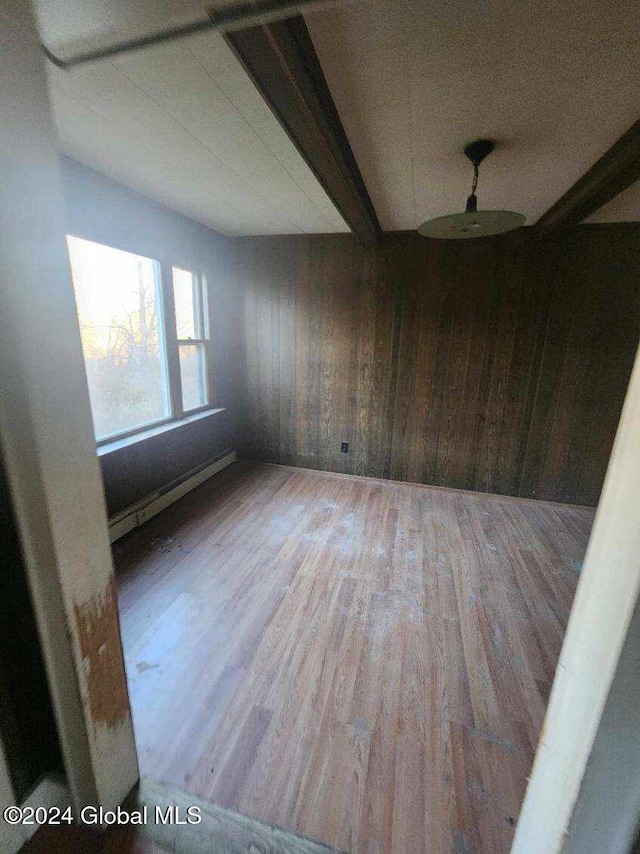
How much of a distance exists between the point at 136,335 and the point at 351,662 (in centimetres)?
253

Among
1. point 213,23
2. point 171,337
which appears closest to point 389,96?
point 213,23

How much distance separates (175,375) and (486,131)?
2635mm

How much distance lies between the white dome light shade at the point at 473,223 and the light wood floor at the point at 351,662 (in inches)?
78.5

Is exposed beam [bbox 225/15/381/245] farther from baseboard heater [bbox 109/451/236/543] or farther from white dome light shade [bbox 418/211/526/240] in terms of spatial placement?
baseboard heater [bbox 109/451/236/543]

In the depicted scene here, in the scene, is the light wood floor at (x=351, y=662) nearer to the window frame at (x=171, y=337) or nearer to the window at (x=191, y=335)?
the window frame at (x=171, y=337)

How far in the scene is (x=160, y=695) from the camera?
4.81ft

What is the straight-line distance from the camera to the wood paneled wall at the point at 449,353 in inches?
115

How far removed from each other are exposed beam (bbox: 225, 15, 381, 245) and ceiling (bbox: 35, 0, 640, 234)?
4cm

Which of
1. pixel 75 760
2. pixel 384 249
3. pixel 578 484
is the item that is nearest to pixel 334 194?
pixel 384 249

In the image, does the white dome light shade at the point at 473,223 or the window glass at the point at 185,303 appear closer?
the white dome light shade at the point at 473,223

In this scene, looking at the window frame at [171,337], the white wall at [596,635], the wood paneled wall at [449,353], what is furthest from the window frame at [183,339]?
the white wall at [596,635]

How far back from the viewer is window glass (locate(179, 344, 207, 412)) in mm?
3234

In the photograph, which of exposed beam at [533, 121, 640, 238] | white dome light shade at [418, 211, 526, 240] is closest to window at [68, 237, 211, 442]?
white dome light shade at [418, 211, 526, 240]

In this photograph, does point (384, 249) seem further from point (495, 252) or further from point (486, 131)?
point (486, 131)
